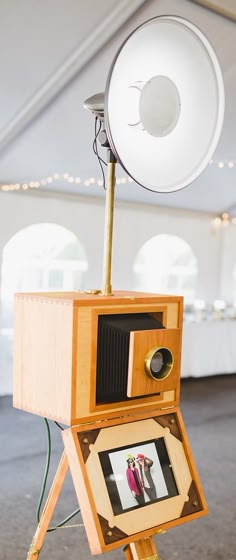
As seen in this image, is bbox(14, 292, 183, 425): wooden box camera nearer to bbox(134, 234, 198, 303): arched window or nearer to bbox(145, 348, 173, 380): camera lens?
bbox(145, 348, 173, 380): camera lens

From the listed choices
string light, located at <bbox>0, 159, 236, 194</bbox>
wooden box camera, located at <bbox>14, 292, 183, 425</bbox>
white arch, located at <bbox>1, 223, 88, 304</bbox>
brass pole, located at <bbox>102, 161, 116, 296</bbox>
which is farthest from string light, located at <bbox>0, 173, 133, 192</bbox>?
wooden box camera, located at <bbox>14, 292, 183, 425</bbox>

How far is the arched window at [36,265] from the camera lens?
479 centimetres

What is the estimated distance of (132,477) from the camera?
119cm

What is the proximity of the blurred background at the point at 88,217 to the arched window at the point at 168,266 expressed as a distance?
0.04 ft

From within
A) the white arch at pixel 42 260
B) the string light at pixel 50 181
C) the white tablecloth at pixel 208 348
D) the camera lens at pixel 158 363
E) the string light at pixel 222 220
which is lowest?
the white tablecloth at pixel 208 348

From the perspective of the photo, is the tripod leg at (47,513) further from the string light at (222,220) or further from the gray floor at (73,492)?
the string light at (222,220)

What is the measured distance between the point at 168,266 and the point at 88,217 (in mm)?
1362

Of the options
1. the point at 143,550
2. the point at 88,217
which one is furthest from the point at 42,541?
the point at 88,217

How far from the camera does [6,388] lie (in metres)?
4.68

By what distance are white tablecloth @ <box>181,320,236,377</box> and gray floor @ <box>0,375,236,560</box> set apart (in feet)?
3.23

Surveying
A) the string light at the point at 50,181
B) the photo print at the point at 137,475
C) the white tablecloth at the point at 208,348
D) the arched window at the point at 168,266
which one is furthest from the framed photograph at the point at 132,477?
the arched window at the point at 168,266

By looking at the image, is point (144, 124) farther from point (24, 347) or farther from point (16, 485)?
point (16, 485)

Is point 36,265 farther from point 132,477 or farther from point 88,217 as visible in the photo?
point 132,477

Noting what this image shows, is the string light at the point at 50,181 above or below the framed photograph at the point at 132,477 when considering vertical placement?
above
